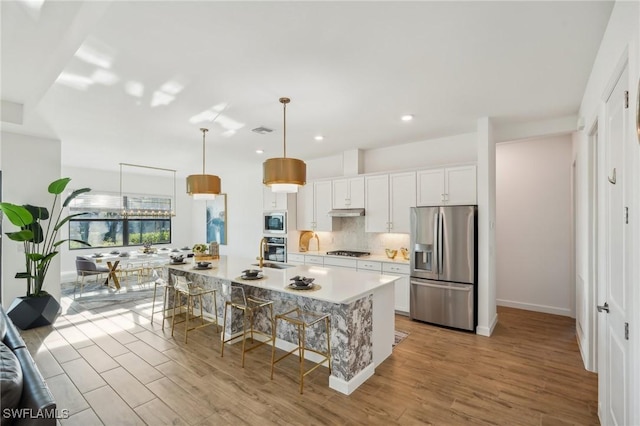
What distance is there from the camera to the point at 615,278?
1.87 m

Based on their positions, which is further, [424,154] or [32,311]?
[424,154]

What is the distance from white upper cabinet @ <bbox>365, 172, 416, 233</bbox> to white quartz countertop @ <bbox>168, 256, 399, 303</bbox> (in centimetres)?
162

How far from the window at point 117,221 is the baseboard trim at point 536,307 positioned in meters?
7.22

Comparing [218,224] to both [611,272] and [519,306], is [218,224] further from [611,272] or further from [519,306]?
[611,272]

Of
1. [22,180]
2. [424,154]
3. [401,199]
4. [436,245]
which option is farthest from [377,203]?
[22,180]

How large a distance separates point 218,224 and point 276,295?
18.5 ft

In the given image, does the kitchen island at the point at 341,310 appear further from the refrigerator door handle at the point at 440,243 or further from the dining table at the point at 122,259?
the dining table at the point at 122,259

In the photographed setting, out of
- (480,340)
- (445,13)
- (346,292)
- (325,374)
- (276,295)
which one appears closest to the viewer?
(445,13)

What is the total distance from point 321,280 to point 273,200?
3.57m

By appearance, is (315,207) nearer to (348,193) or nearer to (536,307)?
(348,193)

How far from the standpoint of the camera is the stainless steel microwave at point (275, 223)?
246 inches

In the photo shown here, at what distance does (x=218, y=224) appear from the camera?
8555 millimetres

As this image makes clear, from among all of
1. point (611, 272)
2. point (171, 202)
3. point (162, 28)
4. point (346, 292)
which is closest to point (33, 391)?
point (346, 292)

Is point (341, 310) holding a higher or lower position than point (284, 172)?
lower
